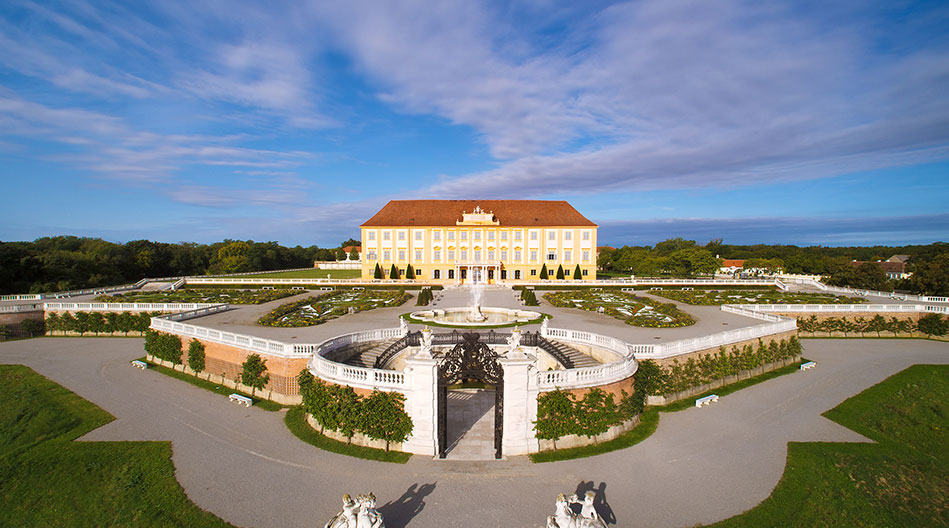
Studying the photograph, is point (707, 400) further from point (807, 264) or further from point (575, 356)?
point (807, 264)

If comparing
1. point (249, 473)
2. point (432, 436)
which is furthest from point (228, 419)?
point (432, 436)

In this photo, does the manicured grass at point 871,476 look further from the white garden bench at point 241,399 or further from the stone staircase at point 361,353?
the white garden bench at point 241,399

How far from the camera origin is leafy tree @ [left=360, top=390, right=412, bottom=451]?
1214 cm

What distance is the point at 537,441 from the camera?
12203mm

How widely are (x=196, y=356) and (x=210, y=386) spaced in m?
2.03

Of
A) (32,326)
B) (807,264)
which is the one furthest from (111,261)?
(807,264)

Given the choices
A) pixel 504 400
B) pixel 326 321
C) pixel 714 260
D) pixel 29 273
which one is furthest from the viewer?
pixel 714 260

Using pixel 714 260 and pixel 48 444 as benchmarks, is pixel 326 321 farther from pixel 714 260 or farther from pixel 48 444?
pixel 714 260

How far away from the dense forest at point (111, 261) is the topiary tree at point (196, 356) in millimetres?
35130

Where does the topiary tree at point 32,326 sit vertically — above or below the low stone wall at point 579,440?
above

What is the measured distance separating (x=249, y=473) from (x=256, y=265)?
8269 cm

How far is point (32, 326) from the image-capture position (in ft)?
94.9

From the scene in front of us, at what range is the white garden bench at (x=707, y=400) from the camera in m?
16.3

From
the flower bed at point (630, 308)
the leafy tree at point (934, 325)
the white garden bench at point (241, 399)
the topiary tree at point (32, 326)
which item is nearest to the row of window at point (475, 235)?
the flower bed at point (630, 308)
